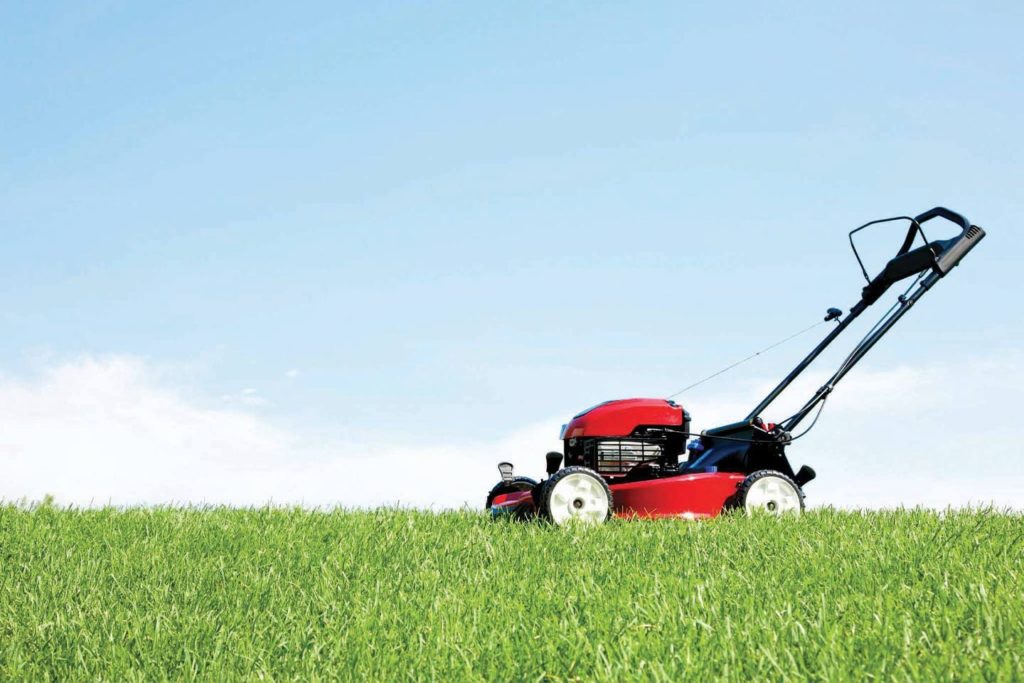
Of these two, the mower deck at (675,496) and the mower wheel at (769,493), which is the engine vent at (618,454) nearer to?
the mower deck at (675,496)

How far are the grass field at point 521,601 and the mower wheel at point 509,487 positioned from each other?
243cm

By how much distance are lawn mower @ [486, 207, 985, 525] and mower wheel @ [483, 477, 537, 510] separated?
854 mm

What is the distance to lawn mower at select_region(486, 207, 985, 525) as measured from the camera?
7535 millimetres

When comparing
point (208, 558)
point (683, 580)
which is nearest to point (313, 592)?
point (208, 558)

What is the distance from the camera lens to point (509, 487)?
9.25 metres

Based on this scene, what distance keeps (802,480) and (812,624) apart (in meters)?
4.67

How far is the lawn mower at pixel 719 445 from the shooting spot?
7.54 m

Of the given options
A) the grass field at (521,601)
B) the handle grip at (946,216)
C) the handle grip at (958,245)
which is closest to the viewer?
the grass field at (521,601)

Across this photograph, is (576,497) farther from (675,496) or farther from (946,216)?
(946,216)

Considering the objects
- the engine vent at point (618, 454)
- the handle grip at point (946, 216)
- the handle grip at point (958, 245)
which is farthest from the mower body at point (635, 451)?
the handle grip at point (946, 216)

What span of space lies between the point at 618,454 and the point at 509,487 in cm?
160

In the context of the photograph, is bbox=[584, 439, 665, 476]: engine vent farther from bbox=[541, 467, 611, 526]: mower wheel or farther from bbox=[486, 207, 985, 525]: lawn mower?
bbox=[541, 467, 611, 526]: mower wheel

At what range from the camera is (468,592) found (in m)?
4.77

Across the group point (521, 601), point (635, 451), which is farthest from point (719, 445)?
point (521, 601)
